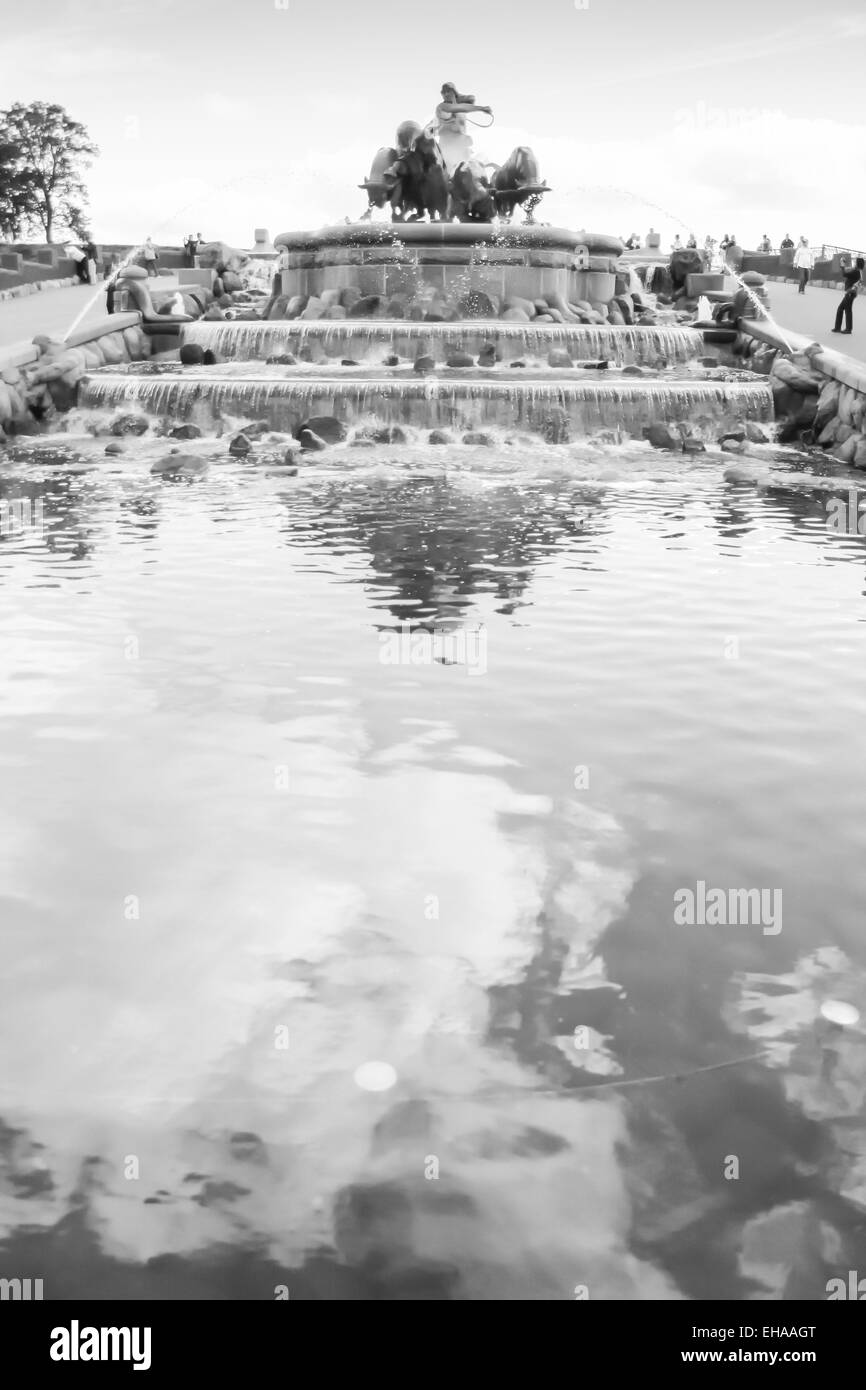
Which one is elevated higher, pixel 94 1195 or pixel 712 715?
pixel 712 715

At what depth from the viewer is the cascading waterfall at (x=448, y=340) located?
23.3m

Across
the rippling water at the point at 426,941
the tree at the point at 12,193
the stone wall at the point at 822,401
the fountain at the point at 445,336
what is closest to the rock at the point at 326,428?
the fountain at the point at 445,336

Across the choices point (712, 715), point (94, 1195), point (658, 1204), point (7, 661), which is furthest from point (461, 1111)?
point (7, 661)

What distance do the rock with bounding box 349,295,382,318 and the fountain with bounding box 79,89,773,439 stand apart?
0.13ft

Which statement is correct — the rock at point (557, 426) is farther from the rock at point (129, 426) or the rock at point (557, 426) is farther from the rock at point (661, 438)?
the rock at point (129, 426)

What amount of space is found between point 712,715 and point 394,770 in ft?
5.55

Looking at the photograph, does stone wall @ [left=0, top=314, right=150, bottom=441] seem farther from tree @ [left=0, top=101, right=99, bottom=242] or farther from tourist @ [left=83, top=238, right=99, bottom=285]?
tree @ [left=0, top=101, right=99, bottom=242]

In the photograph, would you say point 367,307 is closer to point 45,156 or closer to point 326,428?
point 326,428

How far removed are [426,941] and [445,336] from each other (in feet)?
66.8

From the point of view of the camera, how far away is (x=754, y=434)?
1827 centimetres

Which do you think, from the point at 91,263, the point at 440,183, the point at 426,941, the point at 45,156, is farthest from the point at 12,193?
Answer: the point at 426,941
